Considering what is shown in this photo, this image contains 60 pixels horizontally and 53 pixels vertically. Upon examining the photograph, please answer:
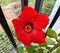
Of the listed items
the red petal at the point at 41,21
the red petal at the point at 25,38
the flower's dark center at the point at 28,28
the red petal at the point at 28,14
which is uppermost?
the red petal at the point at 28,14

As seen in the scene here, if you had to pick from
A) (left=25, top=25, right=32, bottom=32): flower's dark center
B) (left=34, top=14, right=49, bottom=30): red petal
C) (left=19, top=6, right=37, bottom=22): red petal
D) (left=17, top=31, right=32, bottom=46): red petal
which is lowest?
(left=17, top=31, right=32, bottom=46): red petal

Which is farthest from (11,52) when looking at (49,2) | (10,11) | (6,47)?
(49,2)

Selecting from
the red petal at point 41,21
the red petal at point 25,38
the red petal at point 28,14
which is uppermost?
the red petal at point 28,14

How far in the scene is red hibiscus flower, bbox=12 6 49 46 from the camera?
474mm

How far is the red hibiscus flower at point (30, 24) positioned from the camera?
0.47 meters

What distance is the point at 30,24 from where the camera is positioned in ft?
1.61

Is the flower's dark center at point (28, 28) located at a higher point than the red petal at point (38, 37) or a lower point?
higher

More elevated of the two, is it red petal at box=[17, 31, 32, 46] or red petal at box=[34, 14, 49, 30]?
red petal at box=[34, 14, 49, 30]

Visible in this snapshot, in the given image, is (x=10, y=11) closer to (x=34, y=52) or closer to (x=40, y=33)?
(x=34, y=52)

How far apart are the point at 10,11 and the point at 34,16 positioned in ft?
1.74

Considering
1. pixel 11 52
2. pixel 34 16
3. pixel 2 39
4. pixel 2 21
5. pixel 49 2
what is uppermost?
pixel 34 16

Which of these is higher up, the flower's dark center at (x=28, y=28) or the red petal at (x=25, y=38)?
the flower's dark center at (x=28, y=28)

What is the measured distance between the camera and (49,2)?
1.06 metres

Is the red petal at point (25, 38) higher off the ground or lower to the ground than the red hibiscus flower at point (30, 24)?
lower
